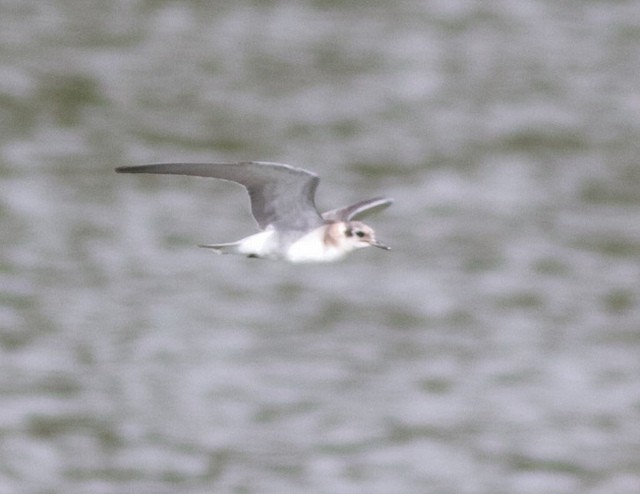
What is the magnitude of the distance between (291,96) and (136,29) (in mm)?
3369

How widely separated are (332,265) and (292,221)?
606 inches

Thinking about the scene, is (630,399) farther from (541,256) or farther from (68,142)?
(68,142)

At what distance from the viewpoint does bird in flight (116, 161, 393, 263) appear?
9.24 metres

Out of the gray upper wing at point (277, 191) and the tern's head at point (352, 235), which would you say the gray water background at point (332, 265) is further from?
the gray upper wing at point (277, 191)

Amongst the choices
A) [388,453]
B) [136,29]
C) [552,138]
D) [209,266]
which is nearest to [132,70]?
[136,29]

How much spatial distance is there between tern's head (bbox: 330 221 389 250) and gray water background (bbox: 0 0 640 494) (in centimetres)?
1046

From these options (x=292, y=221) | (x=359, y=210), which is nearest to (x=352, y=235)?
(x=359, y=210)

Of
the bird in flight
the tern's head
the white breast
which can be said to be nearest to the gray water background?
the tern's head

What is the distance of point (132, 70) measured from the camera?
28797 millimetres

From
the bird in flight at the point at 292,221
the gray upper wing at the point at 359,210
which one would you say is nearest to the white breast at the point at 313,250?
the bird in flight at the point at 292,221

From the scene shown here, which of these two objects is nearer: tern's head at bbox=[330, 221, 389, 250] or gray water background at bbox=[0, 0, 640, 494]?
tern's head at bbox=[330, 221, 389, 250]

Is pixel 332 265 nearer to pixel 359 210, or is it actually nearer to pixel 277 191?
pixel 359 210

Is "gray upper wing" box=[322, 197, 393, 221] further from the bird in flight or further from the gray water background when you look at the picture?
the gray water background

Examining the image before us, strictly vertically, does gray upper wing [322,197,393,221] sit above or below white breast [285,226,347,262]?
above
